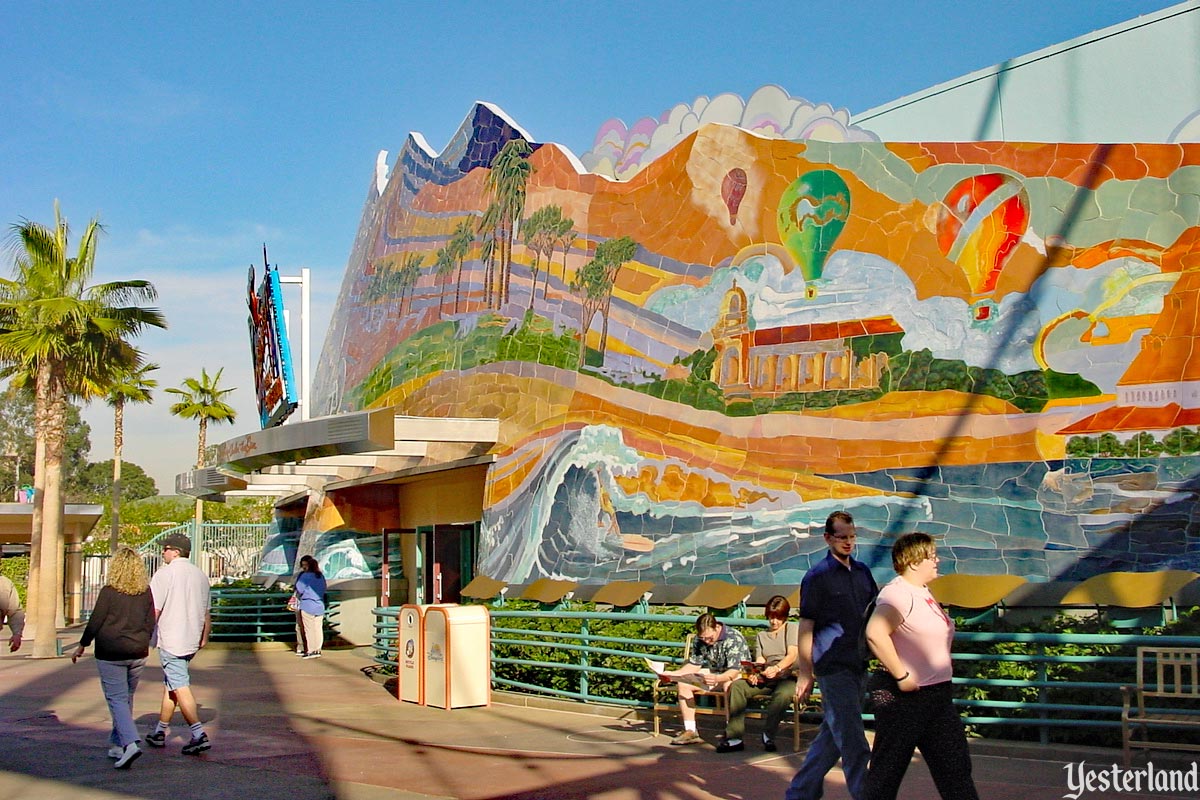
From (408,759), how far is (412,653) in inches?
152

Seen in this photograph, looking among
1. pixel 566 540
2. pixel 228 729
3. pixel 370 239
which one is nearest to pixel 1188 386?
pixel 566 540

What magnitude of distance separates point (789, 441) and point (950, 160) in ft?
10.4

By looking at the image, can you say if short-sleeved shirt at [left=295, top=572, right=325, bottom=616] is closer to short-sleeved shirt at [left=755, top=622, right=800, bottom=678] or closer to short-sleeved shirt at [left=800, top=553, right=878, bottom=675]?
short-sleeved shirt at [left=755, top=622, right=800, bottom=678]

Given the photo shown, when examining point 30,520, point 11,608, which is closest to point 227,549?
point 30,520

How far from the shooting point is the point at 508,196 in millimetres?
18016

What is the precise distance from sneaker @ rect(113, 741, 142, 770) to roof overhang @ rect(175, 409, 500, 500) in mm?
7049

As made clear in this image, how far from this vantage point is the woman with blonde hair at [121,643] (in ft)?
30.5

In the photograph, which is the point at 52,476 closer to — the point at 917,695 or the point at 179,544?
the point at 179,544

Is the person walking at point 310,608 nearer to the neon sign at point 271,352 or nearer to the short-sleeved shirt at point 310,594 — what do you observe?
the short-sleeved shirt at point 310,594

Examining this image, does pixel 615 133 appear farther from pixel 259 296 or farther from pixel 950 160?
pixel 259 296

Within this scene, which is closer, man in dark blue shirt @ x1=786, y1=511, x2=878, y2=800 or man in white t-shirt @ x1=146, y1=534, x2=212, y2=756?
man in dark blue shirt @ x1=786, y1=511, x2=878, y2=800

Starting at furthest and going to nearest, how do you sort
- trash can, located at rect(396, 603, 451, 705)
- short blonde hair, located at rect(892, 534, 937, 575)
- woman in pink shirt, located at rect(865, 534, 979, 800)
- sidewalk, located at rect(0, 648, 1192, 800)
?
trash can, located at rect(396, 603, 451, 705) → sidewalk, located at rect(0, 648, 1192, 800) → short blonde hair, located at rect(892, 534, 937, 575) → woman in pink shirt, located at rect(865, 534, 979, 800)

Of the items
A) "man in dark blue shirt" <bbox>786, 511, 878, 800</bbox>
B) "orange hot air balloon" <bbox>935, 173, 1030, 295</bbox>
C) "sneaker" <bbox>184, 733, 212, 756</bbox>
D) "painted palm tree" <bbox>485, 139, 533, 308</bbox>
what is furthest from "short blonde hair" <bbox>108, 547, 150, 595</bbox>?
"painted palm tree" <bbox>485, 139, 533, 308</bbox>

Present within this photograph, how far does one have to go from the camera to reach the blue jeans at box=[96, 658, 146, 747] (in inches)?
365
